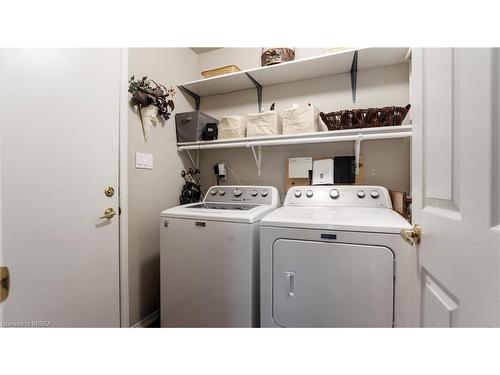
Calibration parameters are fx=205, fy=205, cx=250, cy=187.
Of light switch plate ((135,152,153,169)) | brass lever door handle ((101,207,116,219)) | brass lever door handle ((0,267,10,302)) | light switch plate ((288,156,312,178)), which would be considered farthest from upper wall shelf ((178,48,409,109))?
brass lever door handle ((0,267,10,302))

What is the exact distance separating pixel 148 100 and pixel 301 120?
1204 mm

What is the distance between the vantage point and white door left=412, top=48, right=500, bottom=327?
40 cm

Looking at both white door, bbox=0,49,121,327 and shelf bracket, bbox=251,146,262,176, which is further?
shelf bracket, bbox=251,146,262,176

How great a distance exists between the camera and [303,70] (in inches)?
70.1

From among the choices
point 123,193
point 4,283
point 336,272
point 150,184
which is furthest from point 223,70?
point 4,283

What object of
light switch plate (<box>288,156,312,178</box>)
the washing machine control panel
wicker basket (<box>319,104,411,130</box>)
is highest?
wicker basket (<box>319,104,411,130</box>)

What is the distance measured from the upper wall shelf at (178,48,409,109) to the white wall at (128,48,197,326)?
286mm

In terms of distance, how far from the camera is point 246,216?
1.25 m

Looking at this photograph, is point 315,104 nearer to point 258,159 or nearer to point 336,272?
point 258,159

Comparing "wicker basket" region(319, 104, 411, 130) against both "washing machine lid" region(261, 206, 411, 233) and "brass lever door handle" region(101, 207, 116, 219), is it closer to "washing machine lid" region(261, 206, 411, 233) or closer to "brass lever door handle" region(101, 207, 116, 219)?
"washing machine lid" region(261, 206, 411, 233)

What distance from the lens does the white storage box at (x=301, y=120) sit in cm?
162
